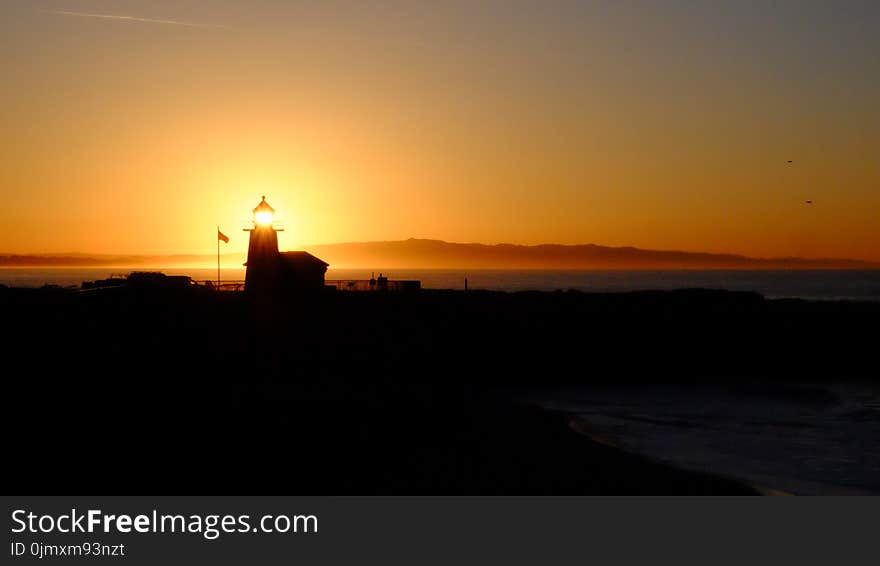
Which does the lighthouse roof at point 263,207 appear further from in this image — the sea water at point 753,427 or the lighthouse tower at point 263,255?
the sea water at point 753,427

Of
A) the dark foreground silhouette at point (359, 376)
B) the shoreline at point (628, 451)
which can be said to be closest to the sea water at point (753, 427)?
the shoreline at point (628, 451)

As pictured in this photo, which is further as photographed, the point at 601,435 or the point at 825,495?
the point at 601,435

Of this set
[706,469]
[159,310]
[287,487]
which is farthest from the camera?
[159,310]

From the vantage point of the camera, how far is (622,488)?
61.2 ft

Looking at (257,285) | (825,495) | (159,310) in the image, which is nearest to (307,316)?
(257,285)

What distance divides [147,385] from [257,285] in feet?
45.8

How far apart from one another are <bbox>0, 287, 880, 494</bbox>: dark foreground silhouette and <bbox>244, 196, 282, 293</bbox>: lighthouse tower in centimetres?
111

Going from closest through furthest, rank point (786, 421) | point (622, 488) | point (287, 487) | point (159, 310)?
point (287, 487) < point (622, 488) < point (786, 421) < point (159, 310)

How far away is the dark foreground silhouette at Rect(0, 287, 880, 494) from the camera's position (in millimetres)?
18859

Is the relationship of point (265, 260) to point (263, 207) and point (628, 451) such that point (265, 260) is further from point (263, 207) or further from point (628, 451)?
point (628, 451)

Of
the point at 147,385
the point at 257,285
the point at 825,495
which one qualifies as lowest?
the point at 825,495

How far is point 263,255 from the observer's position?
133 feet

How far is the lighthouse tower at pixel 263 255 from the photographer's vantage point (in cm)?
4006
